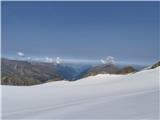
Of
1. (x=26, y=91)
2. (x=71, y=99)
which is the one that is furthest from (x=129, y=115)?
(x=26, y=91)

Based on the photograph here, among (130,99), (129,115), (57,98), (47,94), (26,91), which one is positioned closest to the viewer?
(129,115)

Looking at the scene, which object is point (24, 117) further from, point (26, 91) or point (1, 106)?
point (26, 91)

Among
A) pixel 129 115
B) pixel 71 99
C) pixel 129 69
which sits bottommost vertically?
pixel 129 115

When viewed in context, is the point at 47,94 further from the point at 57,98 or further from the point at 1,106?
the point at 1,106

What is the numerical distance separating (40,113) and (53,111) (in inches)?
9.0

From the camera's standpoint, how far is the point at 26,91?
992 cm

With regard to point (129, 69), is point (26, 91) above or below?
below

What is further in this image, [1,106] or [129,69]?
[129,69]

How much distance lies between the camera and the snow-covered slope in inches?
249

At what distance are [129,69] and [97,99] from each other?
42.7 m

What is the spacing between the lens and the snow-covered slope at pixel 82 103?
6328 mm

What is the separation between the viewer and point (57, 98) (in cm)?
858

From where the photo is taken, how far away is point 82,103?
7.35 meters

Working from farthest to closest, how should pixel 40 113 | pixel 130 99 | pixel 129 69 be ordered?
pixel 129 69
pixel 130 99
pixel 40 113
